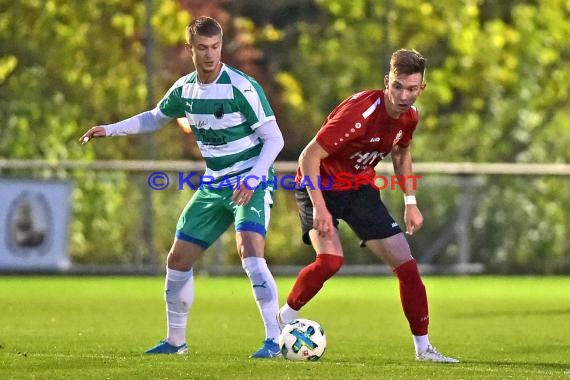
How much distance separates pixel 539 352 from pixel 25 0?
14973 millimetres

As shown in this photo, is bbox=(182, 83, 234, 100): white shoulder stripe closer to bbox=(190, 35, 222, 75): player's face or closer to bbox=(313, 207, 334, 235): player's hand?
bbox=(190, 35, 222, 75): player's face

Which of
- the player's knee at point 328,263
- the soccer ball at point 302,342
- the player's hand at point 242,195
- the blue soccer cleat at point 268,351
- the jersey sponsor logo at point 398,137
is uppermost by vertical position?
the jersey sponsor logo at point 398,137

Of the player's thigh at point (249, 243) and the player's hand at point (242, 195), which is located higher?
the player's hand at point (242, 195)

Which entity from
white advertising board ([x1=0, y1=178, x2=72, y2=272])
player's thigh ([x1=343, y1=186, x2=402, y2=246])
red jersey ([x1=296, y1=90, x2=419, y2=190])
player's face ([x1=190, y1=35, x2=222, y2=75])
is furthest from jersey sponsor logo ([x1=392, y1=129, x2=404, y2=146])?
white advertising board ([x1=0, y1=178, x2=72, y2=272])

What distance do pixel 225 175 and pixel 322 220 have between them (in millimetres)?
911

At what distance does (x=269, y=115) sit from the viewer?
9.38 metres

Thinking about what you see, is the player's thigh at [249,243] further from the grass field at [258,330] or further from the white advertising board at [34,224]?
the white advertising board at [34,224]

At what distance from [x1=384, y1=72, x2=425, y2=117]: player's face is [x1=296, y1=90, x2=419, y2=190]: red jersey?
186mm

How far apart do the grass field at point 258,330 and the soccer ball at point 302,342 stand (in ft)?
0.34

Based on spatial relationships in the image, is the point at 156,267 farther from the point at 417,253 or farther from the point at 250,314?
the point at 250,314

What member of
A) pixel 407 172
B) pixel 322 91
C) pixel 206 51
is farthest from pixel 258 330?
pixel 322 91

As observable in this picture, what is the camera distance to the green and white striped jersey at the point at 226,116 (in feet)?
30.7

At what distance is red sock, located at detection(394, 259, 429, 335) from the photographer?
9.10 meters

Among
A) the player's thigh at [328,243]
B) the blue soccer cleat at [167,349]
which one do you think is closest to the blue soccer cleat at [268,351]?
the blue soccer cleat at [167,349]
